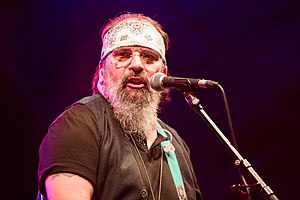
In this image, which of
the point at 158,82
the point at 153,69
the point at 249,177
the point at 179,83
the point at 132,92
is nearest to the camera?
the point at 249,177

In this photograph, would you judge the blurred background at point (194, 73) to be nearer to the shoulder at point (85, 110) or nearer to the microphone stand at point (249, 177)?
the shoulder at point (85, 110)

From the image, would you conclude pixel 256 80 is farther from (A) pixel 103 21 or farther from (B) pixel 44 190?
(B) pixel 44 190

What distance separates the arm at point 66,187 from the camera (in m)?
2.00

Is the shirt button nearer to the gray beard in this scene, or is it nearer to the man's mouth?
the gray beard

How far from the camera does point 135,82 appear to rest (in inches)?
108

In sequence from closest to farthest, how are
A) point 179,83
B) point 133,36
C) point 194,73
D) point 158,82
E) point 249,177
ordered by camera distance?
1. point 249,177
2. point 179,83
3. point 158,82
4. point 133,36
5. point 194,73

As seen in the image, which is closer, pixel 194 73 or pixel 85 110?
pixel 85 110

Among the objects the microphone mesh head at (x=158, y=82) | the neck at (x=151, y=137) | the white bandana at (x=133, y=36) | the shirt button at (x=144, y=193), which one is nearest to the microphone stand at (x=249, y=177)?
the microphone mesh head at (x=158, y=82)

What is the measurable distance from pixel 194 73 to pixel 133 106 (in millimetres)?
2116

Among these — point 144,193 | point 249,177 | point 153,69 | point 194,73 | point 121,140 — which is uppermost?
point 194,73

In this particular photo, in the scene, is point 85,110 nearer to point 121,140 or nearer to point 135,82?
point 121,140

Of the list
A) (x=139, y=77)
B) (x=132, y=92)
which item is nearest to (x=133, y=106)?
(x=132, y=92)

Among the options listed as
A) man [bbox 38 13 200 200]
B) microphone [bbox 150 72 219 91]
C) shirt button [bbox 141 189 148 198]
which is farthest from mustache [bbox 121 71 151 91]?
shirt button [bbox 141 189 148 198]

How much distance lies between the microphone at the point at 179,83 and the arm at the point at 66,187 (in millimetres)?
658
